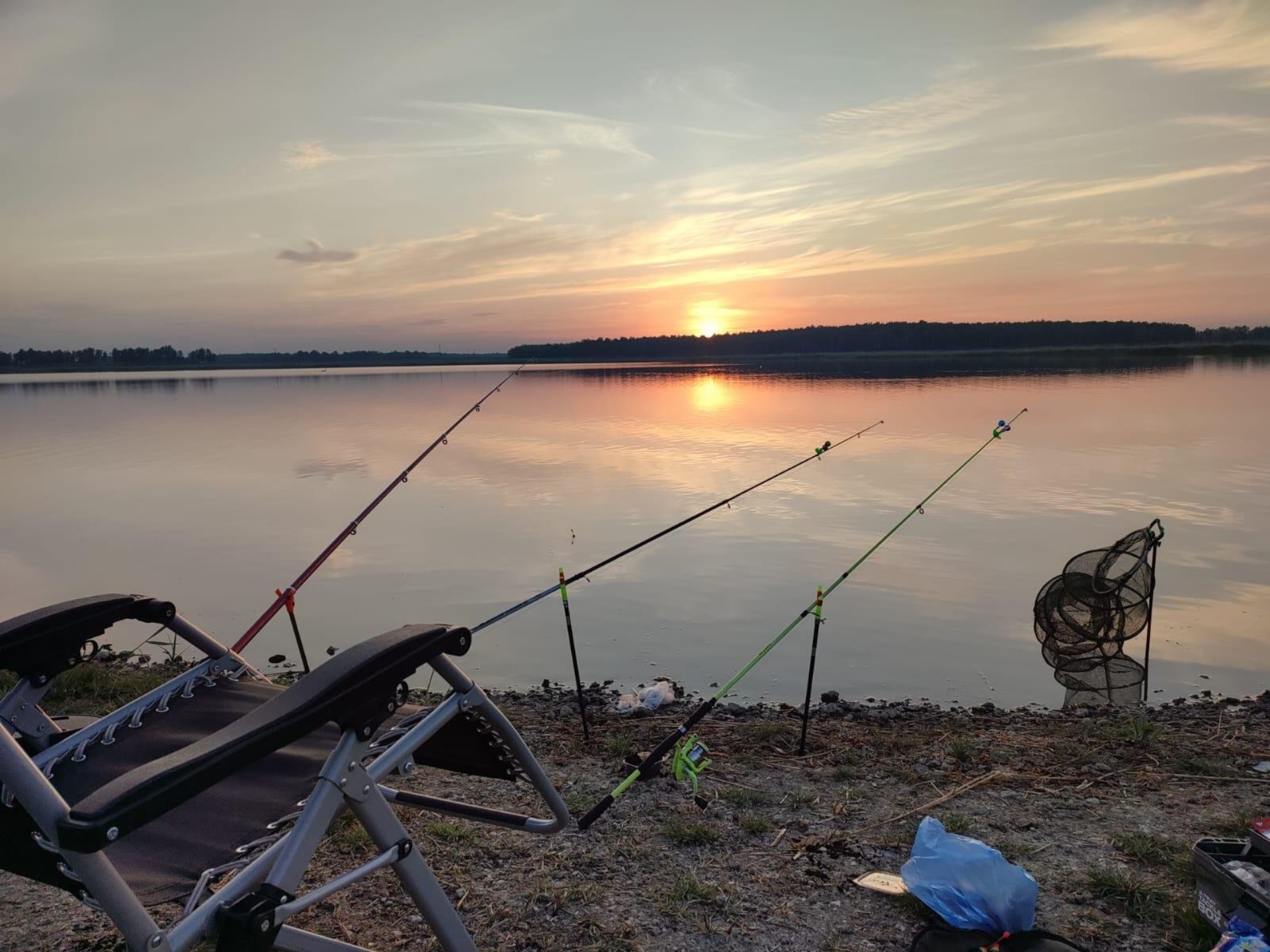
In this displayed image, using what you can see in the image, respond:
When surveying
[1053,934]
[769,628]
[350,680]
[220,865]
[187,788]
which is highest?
[350,680]

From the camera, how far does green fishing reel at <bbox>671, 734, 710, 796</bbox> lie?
3.82m

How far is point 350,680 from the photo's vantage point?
6.48ft

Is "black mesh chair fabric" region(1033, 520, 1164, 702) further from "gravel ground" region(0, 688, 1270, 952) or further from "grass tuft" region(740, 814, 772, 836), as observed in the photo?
"grass tuft" region(740, 814, 772, 836)

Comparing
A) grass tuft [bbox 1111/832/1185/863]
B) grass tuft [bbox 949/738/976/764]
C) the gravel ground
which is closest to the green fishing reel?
the gravel ground

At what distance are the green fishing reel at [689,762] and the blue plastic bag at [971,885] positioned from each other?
0.99 metres

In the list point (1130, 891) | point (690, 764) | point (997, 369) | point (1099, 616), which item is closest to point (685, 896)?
point (690, 764)

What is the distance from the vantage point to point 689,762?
3885mm

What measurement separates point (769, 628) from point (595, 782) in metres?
4.16

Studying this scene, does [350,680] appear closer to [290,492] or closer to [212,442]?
[290,492]

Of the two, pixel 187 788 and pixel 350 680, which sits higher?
pixel 350 680

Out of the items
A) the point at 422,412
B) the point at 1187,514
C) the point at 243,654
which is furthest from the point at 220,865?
the point at 422,412

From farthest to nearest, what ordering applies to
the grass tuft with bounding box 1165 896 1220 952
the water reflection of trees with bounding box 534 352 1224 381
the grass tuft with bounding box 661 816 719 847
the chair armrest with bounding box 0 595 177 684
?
the water reflection of trees with bounding box 534 352 1224 381
the grass tuft with bounding box 661 816 719 847
the grass tuft with bounding box 1165 896 1220 952
the chair armrest with bounding box 0 595 177 684

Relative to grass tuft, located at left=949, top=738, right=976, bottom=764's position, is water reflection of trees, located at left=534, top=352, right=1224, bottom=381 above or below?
above

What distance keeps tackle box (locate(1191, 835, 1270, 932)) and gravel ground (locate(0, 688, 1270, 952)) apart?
9 centimetres
